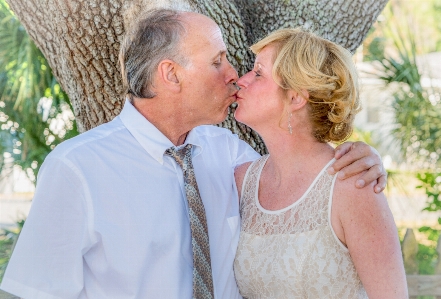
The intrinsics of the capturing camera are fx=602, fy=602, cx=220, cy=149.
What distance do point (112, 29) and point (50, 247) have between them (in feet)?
3.68

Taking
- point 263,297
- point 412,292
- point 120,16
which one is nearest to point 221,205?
point 263,297

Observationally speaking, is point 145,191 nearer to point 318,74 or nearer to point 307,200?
point 307,200

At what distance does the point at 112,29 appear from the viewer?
8.80ft

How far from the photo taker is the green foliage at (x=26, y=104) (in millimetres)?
5078

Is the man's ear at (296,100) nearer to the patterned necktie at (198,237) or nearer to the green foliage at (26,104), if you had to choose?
the patterned necktie at (198,237)

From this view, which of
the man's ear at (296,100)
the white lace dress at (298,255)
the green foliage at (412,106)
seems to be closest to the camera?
the white lace dress at (298,255)

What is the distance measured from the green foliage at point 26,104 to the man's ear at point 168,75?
2.94m

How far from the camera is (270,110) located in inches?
91.5

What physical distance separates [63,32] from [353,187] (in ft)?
4.78

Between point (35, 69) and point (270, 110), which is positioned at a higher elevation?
point (270, 110)

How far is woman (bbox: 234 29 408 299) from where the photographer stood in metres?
2.09

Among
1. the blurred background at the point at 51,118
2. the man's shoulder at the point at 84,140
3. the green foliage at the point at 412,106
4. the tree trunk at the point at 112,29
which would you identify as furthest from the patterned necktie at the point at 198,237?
the green foliage at the point at 412,106

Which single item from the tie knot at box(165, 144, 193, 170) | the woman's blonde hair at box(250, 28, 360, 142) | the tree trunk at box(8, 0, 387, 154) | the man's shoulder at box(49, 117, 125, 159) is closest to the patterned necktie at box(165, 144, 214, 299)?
the tie knot at box(165, 144, 193, 170)

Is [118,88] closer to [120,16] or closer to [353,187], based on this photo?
[120,16]
